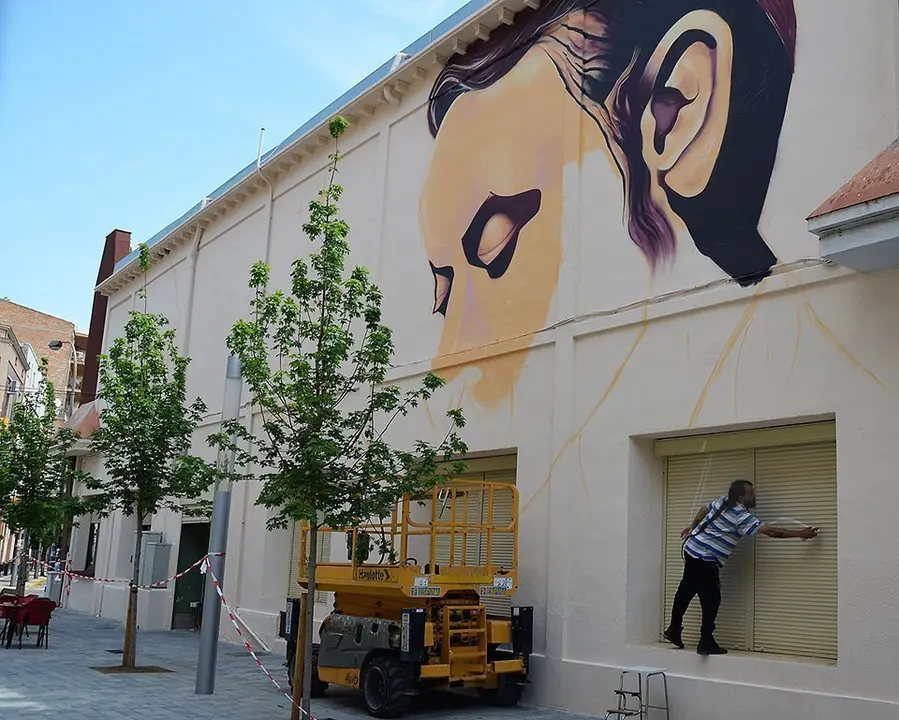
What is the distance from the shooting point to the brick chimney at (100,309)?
114 feet

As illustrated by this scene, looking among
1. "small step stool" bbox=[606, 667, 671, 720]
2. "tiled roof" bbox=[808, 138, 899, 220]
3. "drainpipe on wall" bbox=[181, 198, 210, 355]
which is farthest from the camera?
"drainpipe on wall" bbox=[181, 198, 210, 355]

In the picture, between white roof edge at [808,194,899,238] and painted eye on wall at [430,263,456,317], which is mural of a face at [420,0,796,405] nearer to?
painted eye on wall at [430,263,456,317]

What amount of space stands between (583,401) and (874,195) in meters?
4.95

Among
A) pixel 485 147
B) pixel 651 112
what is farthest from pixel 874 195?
pixel 485 147

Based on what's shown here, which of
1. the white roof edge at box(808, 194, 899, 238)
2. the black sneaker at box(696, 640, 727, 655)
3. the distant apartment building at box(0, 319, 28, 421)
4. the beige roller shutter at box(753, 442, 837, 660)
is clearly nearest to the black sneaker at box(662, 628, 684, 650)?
the black sneaker at box(696, 640, 727, 655)

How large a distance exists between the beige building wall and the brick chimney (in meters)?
19.8

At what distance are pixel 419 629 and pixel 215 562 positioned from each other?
2.94 meters

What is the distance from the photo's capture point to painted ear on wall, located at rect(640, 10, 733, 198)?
11.9 m

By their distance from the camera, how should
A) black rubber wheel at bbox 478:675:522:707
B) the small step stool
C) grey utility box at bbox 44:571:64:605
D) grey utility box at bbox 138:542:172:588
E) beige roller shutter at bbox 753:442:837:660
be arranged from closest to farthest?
beige roller shutter at bbox 753:442:837:660, the small step stool, black rubber wheel at bbox 478:675:522:707, grey utility box at bbox 138:542:172:588, grey utility box at bbox 44:571:64:605

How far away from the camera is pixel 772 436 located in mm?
10953

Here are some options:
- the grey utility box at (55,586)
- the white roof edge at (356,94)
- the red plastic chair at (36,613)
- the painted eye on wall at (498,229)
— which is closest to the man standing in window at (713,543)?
the painted eye on wall at (498,229)

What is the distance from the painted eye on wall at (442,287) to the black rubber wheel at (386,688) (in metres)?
5.98

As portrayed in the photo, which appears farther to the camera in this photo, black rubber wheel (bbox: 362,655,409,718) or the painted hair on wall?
black rubber wheel (bbox: 362,655,409,718)

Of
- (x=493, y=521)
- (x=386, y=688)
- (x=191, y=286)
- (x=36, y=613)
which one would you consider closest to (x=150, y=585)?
(x=36, y=613)
